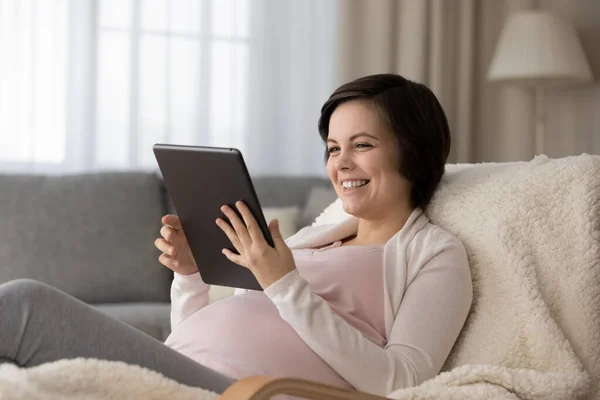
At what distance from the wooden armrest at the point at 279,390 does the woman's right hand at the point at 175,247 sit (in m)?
0.56

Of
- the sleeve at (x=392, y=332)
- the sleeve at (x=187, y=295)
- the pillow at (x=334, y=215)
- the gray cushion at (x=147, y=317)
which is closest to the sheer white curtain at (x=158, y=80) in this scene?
the gray cushion at (x=147, y=317)

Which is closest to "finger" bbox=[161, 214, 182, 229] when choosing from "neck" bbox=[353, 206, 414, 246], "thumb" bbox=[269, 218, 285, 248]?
"thumb" bbox=[269, 218, 285, 248]

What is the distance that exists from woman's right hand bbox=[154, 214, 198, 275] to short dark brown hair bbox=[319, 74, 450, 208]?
0.39 m

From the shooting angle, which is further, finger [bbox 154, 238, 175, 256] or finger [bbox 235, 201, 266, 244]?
finger [bbox 154, 238, 175, 256]

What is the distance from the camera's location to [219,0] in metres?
3.76

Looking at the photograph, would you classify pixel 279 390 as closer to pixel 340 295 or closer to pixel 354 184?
pixel 340 295

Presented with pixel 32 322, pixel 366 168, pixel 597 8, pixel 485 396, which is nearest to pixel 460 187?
pixel 366 168

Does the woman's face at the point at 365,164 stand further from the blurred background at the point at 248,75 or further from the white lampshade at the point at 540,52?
the white lampshade at the point at 540,52

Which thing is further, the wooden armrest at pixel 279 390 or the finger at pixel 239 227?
the finger at pixel 239 227

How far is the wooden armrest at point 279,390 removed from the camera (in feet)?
3.39

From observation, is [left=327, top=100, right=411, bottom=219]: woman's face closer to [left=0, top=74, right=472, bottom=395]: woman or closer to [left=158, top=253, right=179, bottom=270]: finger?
[left=0, top=74, right=472, bottom=395]: woman

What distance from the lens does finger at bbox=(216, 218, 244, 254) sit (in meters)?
1.37

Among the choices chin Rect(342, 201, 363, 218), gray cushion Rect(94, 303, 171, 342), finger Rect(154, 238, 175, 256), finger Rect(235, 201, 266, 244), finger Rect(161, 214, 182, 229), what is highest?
finger Rect(235, 201, 266, 244)

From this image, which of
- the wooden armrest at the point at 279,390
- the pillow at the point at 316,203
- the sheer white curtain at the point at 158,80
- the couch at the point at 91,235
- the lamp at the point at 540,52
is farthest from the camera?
the lamp at the point at 540,52
